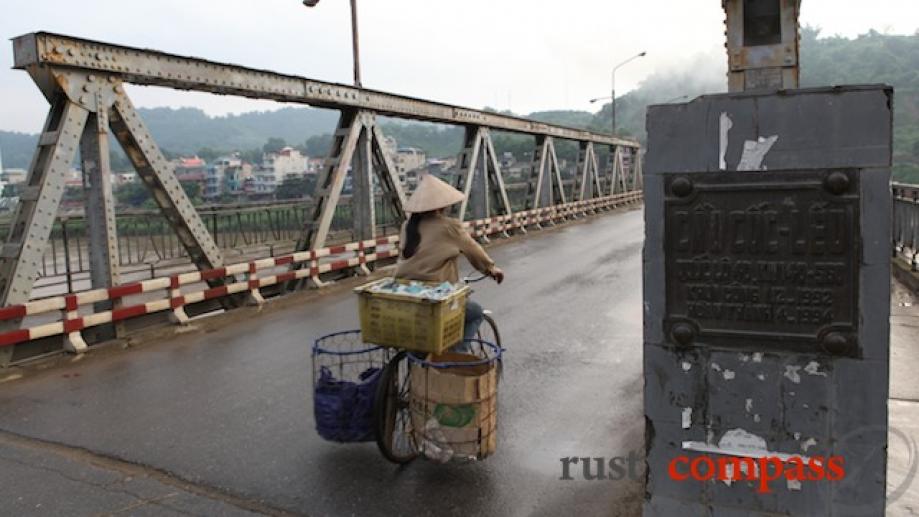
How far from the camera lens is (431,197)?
506 centimetres

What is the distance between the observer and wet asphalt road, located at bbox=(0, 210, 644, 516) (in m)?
4.27

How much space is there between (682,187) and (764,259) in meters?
0.40

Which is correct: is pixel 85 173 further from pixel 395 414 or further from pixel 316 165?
pixel 316 165

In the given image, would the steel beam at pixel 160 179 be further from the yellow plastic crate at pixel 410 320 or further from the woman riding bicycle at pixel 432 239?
the yellow plastic crate at pixel 410 320

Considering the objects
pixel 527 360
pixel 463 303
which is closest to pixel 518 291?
pixel 527 360

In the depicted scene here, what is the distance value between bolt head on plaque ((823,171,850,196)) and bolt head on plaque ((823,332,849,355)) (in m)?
0.50

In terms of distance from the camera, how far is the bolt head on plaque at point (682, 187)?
269cm

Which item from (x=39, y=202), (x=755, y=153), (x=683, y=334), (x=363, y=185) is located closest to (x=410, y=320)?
(x=683, y=334)

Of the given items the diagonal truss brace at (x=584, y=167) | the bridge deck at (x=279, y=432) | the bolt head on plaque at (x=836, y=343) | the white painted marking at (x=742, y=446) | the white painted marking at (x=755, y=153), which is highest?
the diagonal truss brace at (x=584, y=167)

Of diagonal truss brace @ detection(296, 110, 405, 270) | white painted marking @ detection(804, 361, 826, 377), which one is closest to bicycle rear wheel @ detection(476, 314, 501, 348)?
white painted marking @ detection(804, 361, 826, 377)

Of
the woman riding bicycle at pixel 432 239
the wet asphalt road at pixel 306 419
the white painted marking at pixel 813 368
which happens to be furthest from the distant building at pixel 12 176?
the white painted marking at pixel 813 368

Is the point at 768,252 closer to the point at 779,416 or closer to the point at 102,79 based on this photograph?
the point at 779,416

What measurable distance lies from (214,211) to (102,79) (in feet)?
22.0

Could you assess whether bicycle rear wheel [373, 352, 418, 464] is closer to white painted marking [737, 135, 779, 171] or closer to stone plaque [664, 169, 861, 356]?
stone plaque [664, 169, 861, 356]
